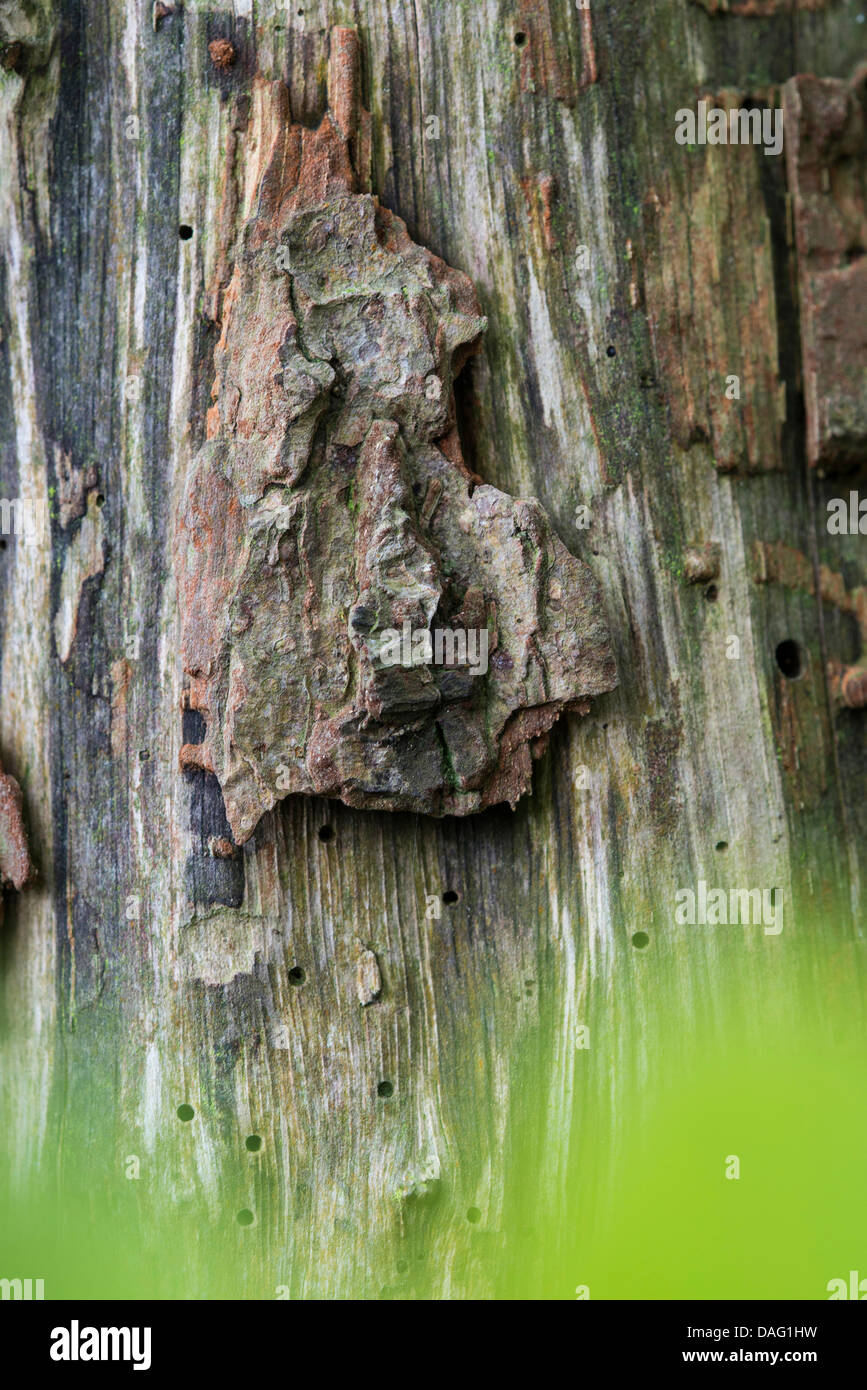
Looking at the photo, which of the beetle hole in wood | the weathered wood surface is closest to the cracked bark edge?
the weathered wood surface

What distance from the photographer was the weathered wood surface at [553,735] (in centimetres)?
305

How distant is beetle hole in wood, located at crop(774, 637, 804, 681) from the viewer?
3.19 metres

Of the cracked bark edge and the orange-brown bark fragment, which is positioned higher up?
the cracked bark edge

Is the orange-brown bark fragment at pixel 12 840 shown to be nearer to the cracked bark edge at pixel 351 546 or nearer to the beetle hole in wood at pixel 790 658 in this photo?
the cracked bark edge at pixel 351 546

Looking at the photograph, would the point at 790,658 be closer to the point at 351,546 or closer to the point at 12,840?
the point at 351,546

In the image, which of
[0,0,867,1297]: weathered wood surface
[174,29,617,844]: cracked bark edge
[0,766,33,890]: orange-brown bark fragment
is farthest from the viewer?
[0,766,33,890]: orange-brown bark fragment

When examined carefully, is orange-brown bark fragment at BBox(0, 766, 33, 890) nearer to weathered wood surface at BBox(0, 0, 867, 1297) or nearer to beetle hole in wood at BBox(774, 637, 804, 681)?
weathered wood surface at BBox(0, 0, 867, 1297)

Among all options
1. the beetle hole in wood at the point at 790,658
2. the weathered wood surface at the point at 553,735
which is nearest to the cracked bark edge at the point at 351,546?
the weathered wood surface at the point at 553,735

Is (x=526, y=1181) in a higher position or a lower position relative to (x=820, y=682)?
lower

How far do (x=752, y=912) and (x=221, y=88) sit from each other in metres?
2.86

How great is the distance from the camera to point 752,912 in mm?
3098

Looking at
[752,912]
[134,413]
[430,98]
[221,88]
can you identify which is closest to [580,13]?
[430,98]

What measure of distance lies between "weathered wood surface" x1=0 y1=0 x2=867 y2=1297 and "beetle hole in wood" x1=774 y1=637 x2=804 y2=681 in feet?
0.07

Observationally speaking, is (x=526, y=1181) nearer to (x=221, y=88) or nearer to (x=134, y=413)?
(x=134, y=413)
